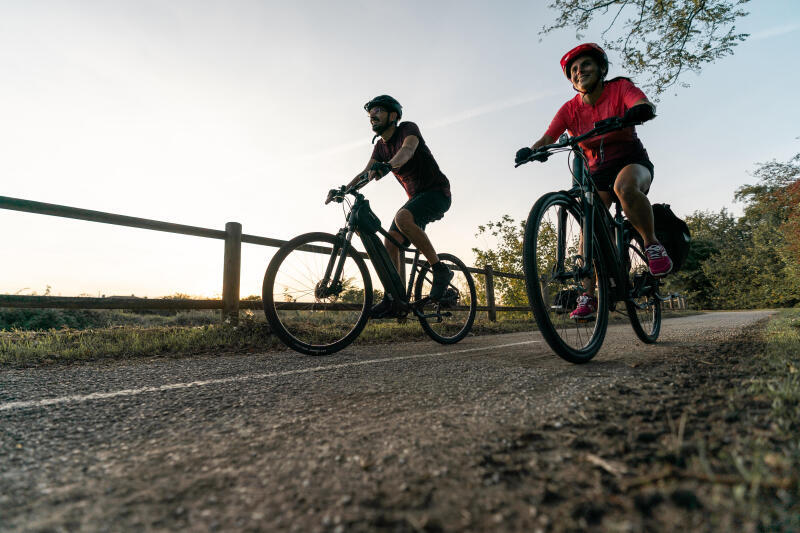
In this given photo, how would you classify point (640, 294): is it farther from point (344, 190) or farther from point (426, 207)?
point (344, 190)

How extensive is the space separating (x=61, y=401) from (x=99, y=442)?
751 mm

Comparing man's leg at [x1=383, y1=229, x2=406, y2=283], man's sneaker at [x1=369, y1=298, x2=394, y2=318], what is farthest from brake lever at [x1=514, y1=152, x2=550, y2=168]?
man's sneaker at [x1=369, y1=298, x2=394, y2=318]

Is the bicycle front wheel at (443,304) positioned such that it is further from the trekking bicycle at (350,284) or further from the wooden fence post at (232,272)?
the wooden fence post at (232,272)

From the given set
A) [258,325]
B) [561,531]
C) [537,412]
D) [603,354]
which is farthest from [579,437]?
[258,325]

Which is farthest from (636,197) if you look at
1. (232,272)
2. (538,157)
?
(232,272)

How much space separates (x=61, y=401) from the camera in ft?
5.65

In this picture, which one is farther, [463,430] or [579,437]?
[463,430]

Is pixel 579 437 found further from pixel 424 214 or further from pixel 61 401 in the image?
pixel 424 214

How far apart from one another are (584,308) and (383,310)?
177 cm

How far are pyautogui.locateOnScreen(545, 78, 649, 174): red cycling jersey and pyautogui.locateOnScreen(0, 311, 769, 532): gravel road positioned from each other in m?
1.72

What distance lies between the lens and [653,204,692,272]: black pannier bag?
3.17m

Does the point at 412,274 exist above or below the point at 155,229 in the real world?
below

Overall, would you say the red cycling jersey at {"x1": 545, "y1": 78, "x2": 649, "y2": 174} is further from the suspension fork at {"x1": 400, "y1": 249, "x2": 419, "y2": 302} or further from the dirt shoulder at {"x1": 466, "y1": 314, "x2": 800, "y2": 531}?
the dirt shoulder at {"x1": 466, "y1": 314, "x2": 800, "y2": 531}

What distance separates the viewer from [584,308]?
271cm
